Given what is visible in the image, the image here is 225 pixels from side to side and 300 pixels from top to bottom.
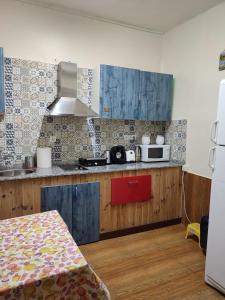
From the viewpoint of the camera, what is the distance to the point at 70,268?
1042 millimetres

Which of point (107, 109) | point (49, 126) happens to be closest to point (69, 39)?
point (107, 109)

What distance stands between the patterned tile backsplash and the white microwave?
139mm

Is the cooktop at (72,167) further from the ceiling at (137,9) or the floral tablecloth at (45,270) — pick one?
the ceiling at (137,9)

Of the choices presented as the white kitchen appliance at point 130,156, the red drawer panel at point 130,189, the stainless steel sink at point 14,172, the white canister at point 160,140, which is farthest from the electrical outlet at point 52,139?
the white canister at point 160,140

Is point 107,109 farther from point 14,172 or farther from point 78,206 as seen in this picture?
point 14,172

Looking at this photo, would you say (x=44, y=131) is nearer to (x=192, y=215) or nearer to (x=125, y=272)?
(x=125, y=272)

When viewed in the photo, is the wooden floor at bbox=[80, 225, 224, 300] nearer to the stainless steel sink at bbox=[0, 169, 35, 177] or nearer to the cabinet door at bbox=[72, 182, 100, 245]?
the cabinet door at bbox=[72, 182, 100, 245]

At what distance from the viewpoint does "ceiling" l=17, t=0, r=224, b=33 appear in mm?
2659

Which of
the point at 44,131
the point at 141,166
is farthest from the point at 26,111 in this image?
the point at 141,166

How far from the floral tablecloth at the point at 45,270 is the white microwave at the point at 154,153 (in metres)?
2.14

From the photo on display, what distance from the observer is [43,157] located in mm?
2762

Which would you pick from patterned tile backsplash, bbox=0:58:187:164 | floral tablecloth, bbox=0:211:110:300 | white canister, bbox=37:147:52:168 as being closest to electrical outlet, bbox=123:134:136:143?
patterned tile backsplash, bbox=0:58:187:164

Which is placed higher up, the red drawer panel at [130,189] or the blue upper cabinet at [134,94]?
the blue upper cabinet at [134,94]

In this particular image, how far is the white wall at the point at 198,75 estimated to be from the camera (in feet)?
9.03
